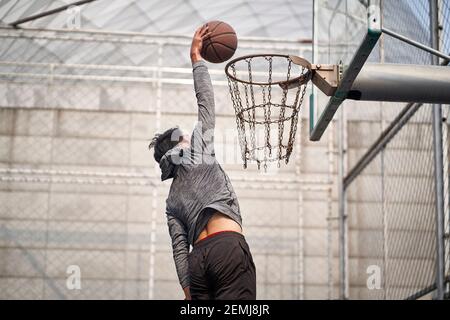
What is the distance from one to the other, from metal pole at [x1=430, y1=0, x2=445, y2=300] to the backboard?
616mm

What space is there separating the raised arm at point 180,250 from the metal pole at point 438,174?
9.58 feet

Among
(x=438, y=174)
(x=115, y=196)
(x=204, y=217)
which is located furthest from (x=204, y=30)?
(x=115, y=196)

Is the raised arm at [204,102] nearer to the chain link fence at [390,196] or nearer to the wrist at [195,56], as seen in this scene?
the wrist at [195,56]

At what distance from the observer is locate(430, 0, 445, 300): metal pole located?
6.27m

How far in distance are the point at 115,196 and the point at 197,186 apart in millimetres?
6564

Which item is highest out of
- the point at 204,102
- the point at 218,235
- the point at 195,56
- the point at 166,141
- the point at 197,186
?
the point at 195,56

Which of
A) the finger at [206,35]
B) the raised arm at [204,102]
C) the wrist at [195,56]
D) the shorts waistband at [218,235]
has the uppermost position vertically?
the finger at [206,35]

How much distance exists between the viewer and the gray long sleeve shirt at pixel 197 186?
4.04 m

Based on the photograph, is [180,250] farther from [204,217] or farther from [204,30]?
[204,30]

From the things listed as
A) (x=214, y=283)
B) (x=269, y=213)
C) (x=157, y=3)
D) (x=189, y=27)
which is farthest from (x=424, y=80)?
(x=189, y=27)

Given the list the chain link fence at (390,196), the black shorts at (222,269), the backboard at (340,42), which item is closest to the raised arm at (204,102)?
the black shorts at (222,269)

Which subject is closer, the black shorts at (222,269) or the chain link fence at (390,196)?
the black shorts at (222,269)

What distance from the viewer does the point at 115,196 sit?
10.5 meters

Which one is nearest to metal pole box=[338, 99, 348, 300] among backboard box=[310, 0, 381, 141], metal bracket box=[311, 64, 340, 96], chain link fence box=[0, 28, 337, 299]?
chain link fence box=[0, 28, 337, 299]
